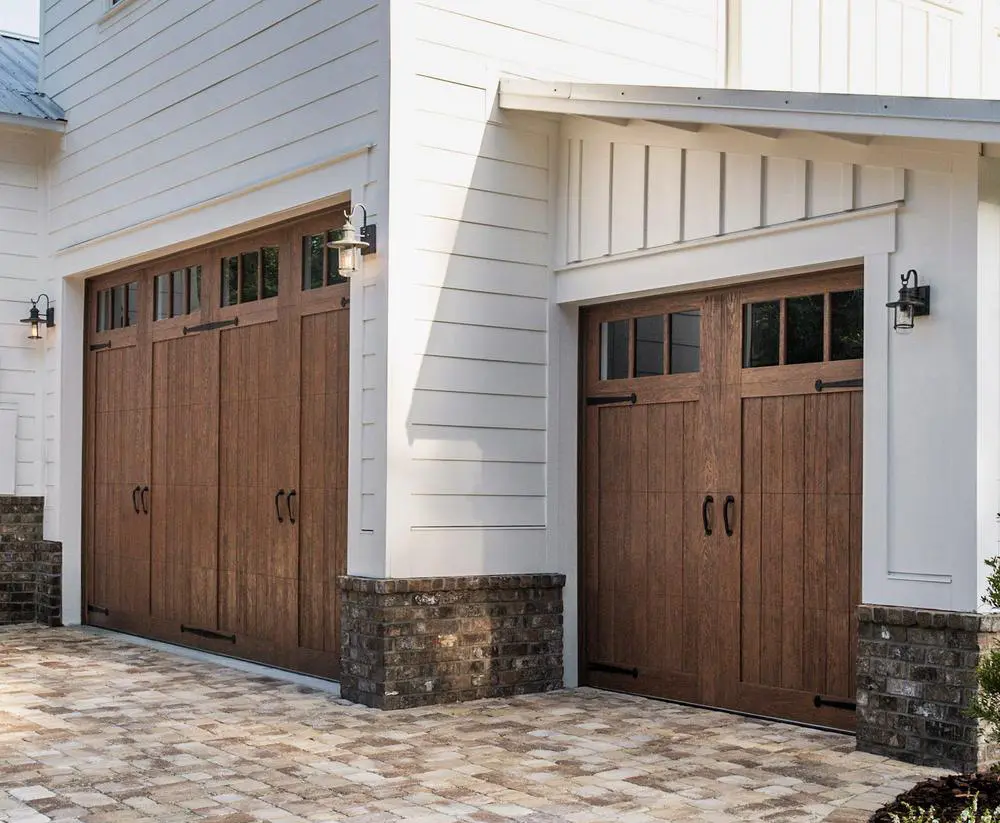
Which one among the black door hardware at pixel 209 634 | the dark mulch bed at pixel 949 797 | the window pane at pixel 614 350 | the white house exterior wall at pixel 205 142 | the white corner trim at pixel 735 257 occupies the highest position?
the white house exterior wall at pixel 205 142

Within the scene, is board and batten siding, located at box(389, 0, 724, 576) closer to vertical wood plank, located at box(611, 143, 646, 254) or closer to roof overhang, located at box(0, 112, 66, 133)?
vertical wood plank, located at box(611, 143, 646, 254)

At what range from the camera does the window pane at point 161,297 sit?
30.9 feet

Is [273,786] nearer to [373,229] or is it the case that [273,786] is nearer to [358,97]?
[373,229]

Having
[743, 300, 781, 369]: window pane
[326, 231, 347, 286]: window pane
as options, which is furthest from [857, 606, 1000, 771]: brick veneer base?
[326, 231, 347, 286]: window pane

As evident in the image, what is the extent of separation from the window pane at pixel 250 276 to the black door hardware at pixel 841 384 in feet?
12.8

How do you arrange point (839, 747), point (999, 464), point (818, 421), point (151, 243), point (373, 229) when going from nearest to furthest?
1. point (999, 464)
2. point (839, 747)
3. point (818, 421)
4. point (373, 229)
5. point (151, 243)

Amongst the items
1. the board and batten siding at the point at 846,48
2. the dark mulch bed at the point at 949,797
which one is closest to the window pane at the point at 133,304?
the board and batten siding at the point at 846,48

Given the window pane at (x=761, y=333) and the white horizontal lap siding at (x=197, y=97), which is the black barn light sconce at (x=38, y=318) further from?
the window pane at (x=761, y=333)

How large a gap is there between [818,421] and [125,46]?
6.10 m

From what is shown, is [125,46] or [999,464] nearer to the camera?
[999,464]

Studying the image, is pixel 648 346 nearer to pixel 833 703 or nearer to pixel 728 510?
pixel 728 510

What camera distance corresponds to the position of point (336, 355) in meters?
7.54

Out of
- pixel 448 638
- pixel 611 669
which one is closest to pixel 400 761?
pixel 448 638

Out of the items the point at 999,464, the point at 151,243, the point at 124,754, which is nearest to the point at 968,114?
the point at 999,464
